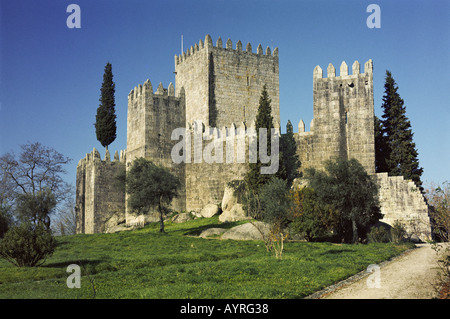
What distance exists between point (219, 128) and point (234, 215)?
12.9 metres

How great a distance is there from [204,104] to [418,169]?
22.3 m

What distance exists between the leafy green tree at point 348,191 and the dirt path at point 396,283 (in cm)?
1114

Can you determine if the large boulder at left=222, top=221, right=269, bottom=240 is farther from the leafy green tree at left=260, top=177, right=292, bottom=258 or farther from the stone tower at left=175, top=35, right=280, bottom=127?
the stone tower at left=175, top=35, right=280, bottom=127

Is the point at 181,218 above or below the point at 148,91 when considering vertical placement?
below

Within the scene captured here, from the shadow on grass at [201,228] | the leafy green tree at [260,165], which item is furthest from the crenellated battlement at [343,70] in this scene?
the shadow on grass at [201,228]

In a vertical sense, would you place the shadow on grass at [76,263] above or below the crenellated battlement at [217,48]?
below

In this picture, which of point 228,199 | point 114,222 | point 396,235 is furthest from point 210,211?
point 396,235

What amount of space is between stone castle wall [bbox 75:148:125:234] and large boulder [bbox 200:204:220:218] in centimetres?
1094

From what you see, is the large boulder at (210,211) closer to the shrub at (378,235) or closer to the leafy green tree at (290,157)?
the leafy green tree at (290,157)

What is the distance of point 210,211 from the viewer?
1928 inches

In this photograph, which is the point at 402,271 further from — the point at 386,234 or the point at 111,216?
the point at 111,216

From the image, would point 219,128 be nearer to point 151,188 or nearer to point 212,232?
point 151,188

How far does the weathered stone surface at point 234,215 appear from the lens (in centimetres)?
4434
